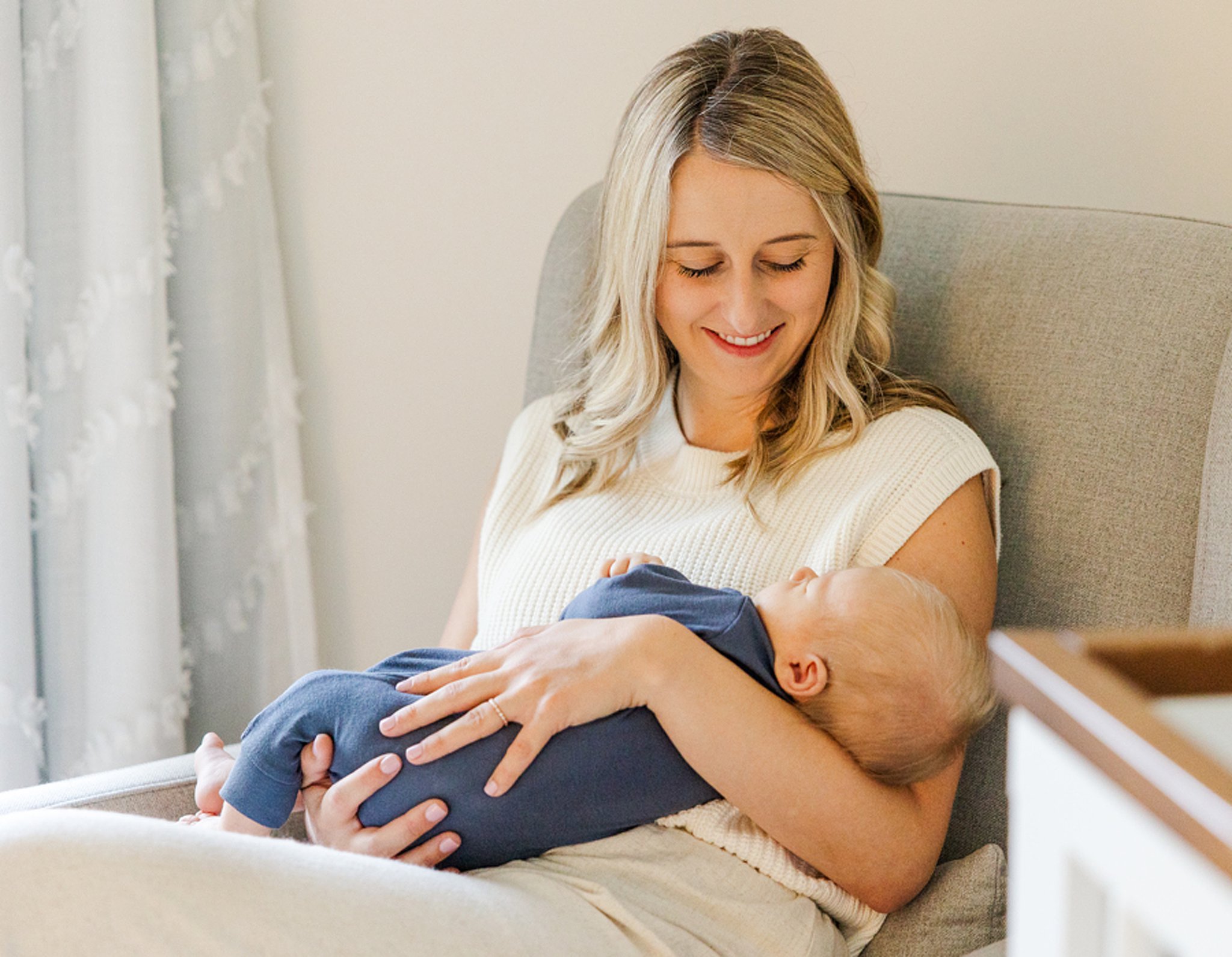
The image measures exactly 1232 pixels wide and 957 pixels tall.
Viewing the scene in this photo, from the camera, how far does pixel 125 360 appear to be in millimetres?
1780

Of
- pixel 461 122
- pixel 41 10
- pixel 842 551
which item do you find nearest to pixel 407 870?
pixel 842 551

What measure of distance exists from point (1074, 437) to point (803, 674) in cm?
41

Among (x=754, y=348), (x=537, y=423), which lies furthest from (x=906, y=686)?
(x=537, y=423)

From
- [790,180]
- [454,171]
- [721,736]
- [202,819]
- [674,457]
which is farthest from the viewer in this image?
[454,171]

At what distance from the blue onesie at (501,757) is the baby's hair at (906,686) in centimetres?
7

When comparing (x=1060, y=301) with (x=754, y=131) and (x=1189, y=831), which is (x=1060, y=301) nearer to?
(x=754, y=131)

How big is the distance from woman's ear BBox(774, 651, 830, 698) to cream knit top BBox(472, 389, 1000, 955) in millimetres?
131

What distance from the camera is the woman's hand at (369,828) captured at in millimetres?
1144

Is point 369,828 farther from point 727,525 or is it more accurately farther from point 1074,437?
point 1074,437

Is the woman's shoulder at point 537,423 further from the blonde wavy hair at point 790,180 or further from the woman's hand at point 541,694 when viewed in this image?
the woman's hand at point 541,694

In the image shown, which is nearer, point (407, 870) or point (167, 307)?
point (407, 870)

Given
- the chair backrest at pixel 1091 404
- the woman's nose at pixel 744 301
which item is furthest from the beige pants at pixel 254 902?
the woman's nose at pixel 744 301

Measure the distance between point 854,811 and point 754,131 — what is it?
730 millimetres

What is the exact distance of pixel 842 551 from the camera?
1322 mm
